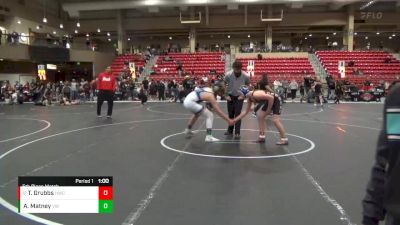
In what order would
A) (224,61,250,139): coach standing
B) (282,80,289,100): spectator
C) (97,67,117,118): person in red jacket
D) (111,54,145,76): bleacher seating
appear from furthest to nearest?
(111,54,145,76): bleacher seating → (282,80,289,100): spectator → (97,67,117,118): person in red jacket → (224,61,250,139): coach standing

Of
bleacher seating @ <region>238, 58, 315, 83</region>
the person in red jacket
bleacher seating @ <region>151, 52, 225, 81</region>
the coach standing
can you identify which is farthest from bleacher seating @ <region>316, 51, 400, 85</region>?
the coach standing

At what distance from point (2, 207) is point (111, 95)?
9.27 metres

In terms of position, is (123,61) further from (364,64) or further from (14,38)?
(364,64)

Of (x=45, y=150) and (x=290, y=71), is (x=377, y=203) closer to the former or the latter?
(x=45, y=150)

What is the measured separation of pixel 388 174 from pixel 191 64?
31970 mm

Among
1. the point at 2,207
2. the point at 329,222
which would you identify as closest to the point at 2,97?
the point at 2,207

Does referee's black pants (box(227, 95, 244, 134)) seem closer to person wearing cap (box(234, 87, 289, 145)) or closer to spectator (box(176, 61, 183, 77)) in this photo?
person wearing cap (box(234, 87, 289, 145))

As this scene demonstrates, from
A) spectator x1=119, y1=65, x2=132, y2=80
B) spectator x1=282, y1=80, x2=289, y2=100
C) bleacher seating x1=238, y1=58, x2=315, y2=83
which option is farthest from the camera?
bleacher seating x1=238, y1=58, x2=315, y2=83

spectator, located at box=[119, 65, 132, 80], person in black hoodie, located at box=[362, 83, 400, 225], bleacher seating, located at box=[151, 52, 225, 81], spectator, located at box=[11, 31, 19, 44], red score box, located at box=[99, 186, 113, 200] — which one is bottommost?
red score box, located at box=[99, 186, 113, 200]

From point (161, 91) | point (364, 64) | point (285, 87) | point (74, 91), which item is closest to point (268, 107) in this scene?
point (161, 91)

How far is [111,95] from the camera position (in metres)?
13.2
